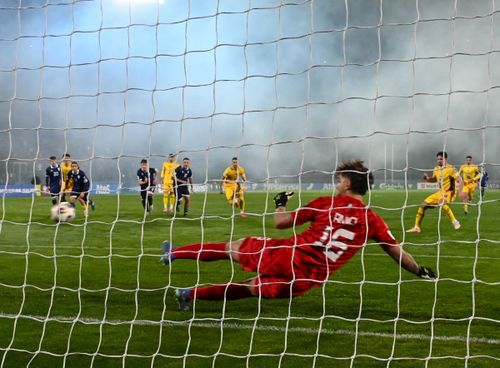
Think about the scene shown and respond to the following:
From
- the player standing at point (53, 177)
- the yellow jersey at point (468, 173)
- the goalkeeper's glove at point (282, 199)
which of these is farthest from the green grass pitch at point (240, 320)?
the yellow jersey at point (468, 173)

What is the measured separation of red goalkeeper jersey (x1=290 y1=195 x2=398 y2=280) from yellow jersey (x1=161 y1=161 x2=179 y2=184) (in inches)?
564

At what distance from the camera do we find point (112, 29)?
16.7ft

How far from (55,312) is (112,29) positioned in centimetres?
254

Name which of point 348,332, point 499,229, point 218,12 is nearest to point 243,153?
point 218,12

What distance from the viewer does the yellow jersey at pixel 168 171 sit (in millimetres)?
18688

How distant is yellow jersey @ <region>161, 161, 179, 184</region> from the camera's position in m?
18.7

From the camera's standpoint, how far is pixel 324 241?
4477 mm

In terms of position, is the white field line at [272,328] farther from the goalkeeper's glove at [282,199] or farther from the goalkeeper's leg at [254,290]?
the goalkeeper's glove at [282,199]

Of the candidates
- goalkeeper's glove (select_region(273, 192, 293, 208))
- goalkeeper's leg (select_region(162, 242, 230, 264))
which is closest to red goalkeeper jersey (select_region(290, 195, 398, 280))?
goalkeeper's glove (select_region(273, 192, 293, 208))

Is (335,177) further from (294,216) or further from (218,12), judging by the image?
(218,12)

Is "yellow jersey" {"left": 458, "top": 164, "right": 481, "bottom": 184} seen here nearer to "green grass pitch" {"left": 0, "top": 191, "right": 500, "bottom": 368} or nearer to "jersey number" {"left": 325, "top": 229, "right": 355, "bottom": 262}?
"green grass pitch" {"left": 0, "top": 191, "right": 500, "bottom": 368}

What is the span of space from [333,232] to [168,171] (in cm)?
1489

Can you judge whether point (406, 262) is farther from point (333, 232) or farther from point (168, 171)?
point (168, 171)

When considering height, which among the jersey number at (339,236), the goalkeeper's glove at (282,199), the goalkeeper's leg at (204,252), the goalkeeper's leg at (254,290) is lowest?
the goalkeeper's leg at (254,290)
